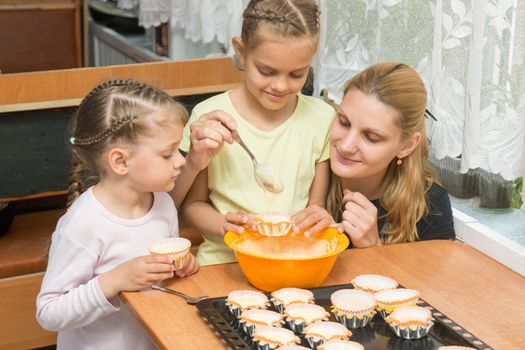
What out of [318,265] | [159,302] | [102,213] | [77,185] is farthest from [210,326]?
[77,185]

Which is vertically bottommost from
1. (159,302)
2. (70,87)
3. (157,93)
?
(159,302)

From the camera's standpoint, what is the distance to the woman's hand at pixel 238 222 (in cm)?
163

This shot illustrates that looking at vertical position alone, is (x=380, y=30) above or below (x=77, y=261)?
above

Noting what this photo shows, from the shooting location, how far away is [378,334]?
139cm

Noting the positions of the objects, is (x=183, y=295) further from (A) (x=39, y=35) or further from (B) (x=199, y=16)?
(A) (x=39, y=35)

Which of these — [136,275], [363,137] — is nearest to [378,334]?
[136,275]

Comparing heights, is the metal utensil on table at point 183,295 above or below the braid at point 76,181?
below

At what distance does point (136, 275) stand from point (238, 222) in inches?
9.3

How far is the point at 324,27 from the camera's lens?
2.42m

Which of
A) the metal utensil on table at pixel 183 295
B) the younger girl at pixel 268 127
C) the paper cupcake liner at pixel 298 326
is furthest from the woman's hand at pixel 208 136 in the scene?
the paper cupcake liner at pixel 298 326

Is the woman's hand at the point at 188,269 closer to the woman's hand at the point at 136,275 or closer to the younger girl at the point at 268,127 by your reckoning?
the woman's hand at the point at 136,275

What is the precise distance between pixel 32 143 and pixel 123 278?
90 cm

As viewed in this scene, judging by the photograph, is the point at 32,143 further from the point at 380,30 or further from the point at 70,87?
the point at 380,30

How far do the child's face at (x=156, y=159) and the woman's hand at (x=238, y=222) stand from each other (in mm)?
132
